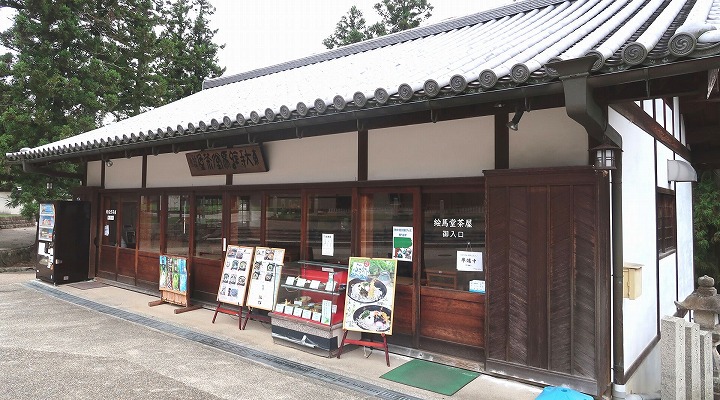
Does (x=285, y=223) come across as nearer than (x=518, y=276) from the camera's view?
No

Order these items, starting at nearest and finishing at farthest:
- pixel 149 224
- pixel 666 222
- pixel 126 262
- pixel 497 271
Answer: pixel 497 271
pixel 666 222
pixel 149 224
pixel 126 262

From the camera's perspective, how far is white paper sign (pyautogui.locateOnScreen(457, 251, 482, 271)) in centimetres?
509

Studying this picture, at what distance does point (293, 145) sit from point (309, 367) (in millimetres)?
3341

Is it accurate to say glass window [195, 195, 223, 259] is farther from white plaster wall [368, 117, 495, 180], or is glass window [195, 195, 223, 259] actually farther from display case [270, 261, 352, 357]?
white plaster wall [368, 117, 495, 180]

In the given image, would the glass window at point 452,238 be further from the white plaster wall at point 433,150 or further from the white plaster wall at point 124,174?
the white plaster wall at point 124,174

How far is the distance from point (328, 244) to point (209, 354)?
7.14ft

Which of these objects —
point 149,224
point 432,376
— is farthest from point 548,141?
point 149,224

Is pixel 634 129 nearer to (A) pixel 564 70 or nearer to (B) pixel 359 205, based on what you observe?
(A) pixel 564 70

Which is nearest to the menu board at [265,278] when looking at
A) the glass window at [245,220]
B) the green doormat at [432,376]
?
the glass window at [245,220]

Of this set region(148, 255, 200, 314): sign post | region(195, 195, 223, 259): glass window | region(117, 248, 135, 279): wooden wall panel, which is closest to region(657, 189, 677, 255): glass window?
region(195, 195, 223, 259): glass window

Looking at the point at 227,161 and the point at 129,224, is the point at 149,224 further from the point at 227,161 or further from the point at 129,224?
the point at 227,161

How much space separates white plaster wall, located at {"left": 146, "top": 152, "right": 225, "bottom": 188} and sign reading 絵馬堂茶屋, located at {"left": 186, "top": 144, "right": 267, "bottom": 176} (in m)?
0.20

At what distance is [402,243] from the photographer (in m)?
5.62

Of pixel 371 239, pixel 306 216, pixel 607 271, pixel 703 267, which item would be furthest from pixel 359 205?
pixel 703 267
